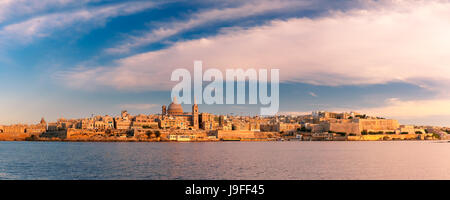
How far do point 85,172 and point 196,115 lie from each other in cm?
6248

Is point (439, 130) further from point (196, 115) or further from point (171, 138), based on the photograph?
point (171, 138)

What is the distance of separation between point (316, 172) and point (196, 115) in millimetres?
63085

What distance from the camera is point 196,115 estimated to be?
79.0 meters

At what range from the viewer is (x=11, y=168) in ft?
59.8

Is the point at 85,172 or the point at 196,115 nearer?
the point at 85,172

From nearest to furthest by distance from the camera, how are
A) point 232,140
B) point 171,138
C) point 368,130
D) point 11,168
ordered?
point 11,168 < point 171,138 < point 232,140 < point 368,130
